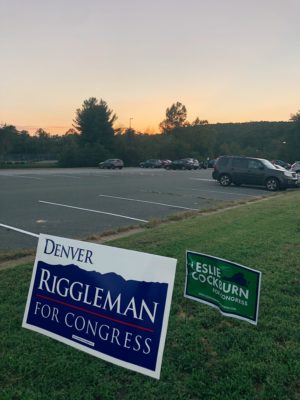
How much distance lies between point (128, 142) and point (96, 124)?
6.65 m

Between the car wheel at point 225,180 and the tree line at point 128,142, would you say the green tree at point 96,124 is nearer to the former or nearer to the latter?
the tree line at point 128,142

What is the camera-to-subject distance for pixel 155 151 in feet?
262

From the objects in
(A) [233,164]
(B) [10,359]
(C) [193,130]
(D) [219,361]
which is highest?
(C) [193,130]

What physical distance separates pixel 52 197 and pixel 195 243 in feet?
28.7

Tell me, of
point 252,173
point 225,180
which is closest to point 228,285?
point 252,173

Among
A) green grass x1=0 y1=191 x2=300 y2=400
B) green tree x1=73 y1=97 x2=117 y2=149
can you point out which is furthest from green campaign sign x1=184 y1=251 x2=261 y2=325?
green tree x1=73 y1=97 x2=117 y2=149

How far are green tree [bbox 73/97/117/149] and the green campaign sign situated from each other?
6961 centimetres

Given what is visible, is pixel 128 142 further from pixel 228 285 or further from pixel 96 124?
pixel 228 285

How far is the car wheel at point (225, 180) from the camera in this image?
21.9m

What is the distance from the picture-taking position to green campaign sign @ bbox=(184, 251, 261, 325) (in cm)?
240

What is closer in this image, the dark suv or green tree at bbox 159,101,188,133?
the dark suv

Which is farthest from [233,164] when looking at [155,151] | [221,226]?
[155,151]

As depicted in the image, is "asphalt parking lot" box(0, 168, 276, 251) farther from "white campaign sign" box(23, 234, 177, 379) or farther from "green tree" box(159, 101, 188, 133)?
"green tree" box(159, 101, 188, 133)

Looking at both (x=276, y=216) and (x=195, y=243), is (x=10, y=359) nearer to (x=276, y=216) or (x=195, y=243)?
(x=195, y=243)
